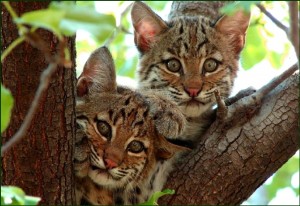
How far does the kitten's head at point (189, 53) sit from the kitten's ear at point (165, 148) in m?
0.56

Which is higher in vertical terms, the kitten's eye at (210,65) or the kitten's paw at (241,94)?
the kitten's eye at (210,65)

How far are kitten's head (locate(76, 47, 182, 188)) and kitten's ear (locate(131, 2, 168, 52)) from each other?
115cm

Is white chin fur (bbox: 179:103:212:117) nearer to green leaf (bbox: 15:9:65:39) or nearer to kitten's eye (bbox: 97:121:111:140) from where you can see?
kitten's eye (bbox: 97:121:111:140)

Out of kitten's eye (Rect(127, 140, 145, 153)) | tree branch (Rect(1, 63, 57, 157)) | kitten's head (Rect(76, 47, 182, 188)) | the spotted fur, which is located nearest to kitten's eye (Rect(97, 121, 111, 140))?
kitten's head (Rect(76, 47, 182, 188))

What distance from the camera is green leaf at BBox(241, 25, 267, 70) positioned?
607 cm

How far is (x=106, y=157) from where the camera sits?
375 centimetres

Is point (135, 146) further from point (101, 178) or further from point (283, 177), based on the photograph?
point (283, 177)

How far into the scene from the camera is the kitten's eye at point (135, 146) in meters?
3.91

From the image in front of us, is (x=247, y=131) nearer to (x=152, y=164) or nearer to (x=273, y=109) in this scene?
(x=273, y=109)

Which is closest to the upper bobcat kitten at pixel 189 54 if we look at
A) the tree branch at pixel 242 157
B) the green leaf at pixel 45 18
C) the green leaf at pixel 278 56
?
the tree branch at pixel 242 157

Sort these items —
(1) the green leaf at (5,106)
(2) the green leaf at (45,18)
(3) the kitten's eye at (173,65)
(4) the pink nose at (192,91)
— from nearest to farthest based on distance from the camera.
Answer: (2) the green leaf at (45,18)
(1) the green leaf at (5,106)
(4) the pink nose at (192,91)
(3) the kitten's eye at (173,65)

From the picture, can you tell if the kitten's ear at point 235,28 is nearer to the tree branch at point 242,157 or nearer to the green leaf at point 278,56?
the tree branch at point 242,157

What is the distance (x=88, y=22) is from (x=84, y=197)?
225 cm

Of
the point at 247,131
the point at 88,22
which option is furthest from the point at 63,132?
the point at 88,22
